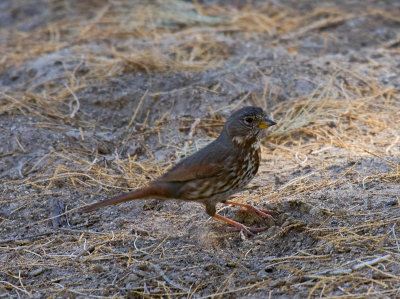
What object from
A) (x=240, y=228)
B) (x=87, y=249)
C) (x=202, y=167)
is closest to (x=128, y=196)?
(x=87, y=249)

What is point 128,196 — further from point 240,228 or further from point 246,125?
point 246,125

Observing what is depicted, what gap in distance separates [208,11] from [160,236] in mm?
5232

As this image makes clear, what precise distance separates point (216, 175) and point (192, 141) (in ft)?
4.88

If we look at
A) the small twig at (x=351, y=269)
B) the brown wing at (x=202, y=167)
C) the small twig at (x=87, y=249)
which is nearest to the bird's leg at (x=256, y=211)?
the brown wing at (x=202, y=167)

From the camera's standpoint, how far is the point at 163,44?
24.7ft

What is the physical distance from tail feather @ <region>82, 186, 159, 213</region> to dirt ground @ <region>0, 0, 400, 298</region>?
0.30 metres

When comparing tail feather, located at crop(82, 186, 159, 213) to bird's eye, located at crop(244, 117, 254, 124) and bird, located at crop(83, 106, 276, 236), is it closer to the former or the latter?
bird, located at crop(83, 106, 276, 236)

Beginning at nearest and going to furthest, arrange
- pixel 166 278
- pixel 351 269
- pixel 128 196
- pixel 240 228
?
pixel 351 269 → pixel 166 278 → pixel 128 196 → pixel 240 228

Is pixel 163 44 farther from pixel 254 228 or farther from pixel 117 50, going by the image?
pixel 254 228

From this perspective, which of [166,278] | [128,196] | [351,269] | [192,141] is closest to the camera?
[351,269]

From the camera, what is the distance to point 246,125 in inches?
175

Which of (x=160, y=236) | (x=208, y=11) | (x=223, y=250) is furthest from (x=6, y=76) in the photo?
(x=223, y=250)

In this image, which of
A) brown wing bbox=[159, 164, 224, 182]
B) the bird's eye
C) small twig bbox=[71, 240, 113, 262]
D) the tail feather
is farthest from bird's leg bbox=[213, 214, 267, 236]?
small twig bbox=[71, 240, 113, 262]

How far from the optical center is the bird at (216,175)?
426 cm
